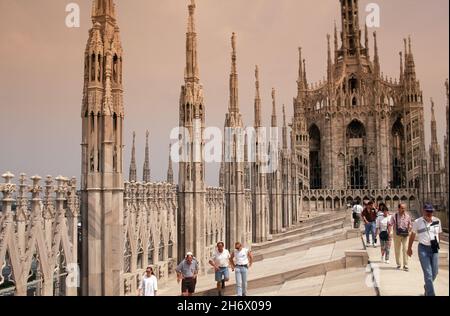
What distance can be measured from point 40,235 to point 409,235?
8.28 meters

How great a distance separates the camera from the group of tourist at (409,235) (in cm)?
782

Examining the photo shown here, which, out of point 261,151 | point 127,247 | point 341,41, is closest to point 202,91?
point 127,247

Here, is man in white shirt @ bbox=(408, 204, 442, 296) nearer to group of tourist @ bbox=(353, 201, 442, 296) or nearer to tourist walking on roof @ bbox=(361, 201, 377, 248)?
group of tourist @ bbox=(353, 201, 442, 296)

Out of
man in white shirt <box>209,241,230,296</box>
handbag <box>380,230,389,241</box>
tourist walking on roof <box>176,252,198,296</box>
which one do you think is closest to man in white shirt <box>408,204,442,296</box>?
handbag <box>380,230,389,241</box>

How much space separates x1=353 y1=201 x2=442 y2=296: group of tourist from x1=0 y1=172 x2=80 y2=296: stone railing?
7.42 metres

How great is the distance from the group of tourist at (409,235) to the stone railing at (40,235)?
7418 mm

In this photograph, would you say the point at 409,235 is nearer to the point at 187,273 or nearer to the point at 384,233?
the point at 384,233

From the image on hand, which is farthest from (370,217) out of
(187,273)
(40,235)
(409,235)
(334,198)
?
(334,198)

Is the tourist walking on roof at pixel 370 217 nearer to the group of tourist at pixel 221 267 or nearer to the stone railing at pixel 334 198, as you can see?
the group of tourist at pixel 221 267

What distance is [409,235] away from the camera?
10.4 metres

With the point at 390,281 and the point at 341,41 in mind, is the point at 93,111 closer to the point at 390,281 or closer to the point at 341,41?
the point at 390,281

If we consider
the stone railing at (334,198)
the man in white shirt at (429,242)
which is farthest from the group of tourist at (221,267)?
the stone railing at (334,198)

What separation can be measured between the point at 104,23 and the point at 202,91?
654cm

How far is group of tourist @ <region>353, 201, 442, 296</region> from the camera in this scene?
25.7 ft
